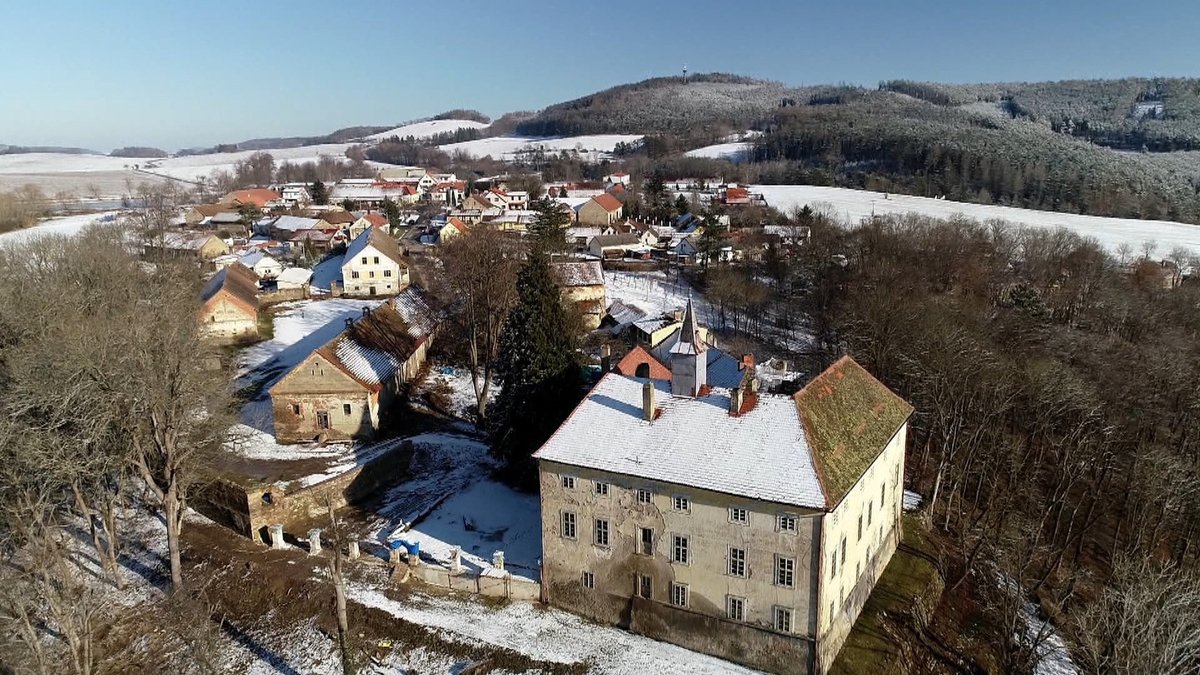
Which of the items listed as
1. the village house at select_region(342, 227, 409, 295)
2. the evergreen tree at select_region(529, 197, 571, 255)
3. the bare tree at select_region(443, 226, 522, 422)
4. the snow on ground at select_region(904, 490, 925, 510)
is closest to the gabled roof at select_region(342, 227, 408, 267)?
the village house at select_region(342, 227, 409, 295)

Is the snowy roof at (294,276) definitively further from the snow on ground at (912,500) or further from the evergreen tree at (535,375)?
the snow on ground at (912,500)

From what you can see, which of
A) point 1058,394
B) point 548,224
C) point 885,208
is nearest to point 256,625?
point 1058,394

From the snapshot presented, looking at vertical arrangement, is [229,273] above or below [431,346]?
above

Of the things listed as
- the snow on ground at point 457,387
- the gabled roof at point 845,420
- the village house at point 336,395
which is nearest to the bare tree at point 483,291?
the snow on ground at point 457,387

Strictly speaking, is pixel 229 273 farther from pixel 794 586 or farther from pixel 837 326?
pixel 794 586

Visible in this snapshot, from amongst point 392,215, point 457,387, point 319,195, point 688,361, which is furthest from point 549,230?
point 319,195

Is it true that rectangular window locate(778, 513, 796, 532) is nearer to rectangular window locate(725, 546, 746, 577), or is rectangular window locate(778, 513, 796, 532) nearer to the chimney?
rectangular window locate(725, 546, 746, 577)

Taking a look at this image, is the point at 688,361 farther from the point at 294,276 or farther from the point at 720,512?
the point at 294,276
